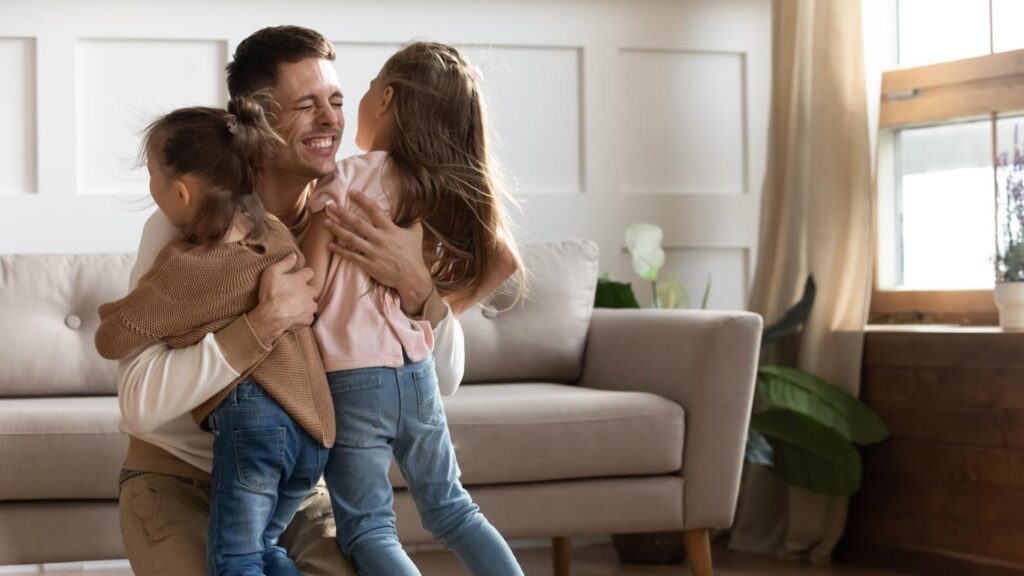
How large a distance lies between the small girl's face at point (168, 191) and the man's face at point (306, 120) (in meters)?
0.22

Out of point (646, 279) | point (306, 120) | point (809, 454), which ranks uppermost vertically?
point (306, 120)

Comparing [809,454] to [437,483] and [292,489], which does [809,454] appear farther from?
[292,489]

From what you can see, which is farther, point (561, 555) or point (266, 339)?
point (561, 555)

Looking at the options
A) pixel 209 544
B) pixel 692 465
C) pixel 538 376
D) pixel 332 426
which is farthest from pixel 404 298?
pixel 538 376

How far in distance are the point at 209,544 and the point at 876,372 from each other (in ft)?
7.06

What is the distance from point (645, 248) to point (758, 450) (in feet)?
2.01

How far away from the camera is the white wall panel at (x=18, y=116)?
10.5ft

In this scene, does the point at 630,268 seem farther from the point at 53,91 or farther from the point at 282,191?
the point at 282,191

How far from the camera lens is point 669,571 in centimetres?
319

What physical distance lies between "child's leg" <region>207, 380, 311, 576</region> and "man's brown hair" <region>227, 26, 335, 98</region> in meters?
0.47

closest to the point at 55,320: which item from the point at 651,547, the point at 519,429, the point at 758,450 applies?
the point at 519,429

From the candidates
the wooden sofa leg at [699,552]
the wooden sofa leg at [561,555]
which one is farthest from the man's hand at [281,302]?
the wooden sofa leg at [561,555]

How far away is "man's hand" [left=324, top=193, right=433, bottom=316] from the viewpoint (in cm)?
164

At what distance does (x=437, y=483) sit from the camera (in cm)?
168
